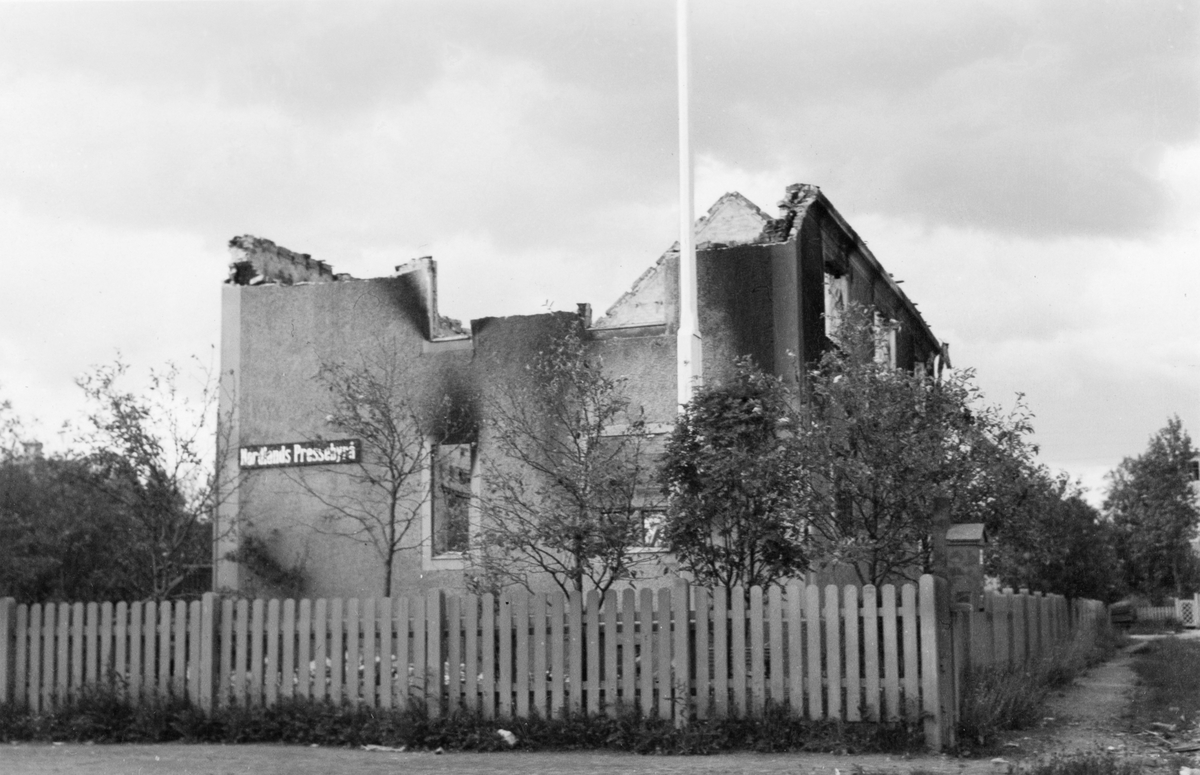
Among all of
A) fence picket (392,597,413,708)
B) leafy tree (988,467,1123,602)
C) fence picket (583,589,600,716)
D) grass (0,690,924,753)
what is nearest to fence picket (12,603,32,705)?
grass (0,690,924,753)

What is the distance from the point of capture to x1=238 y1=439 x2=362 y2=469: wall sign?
22.2 metres

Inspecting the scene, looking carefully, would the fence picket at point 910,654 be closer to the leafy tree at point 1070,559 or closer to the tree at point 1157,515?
the leafy tree at point 1070,559

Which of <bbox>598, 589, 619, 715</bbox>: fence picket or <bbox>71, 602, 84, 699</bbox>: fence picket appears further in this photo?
<bbox>71, 602, 84, 699</bbox>: fence picket

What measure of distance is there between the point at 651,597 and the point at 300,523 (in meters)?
12.5

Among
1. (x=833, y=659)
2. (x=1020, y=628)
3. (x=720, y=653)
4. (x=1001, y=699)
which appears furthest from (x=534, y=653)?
(x=1020, y=628)

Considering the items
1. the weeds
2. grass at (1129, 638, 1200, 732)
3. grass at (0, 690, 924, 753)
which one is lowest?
grass at (1129, 638, 1200, 732)

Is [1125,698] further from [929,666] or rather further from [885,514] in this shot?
[929,666]

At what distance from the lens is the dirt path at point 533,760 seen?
383 inches

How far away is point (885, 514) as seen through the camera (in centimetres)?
1302

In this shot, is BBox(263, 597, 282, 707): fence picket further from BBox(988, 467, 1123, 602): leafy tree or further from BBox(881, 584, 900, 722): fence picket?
BBox(988, 467, 1123, 602): leafy tree

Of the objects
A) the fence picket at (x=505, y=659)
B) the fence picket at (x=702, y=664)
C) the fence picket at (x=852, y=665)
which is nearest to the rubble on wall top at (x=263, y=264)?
the fence picket at (x=505, y=659)

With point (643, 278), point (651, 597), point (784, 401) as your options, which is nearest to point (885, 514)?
point (784, 401)

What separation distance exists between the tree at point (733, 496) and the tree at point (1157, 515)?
51.3 metres

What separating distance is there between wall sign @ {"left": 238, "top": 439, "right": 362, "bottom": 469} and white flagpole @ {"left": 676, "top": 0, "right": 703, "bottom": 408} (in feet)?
23.5
